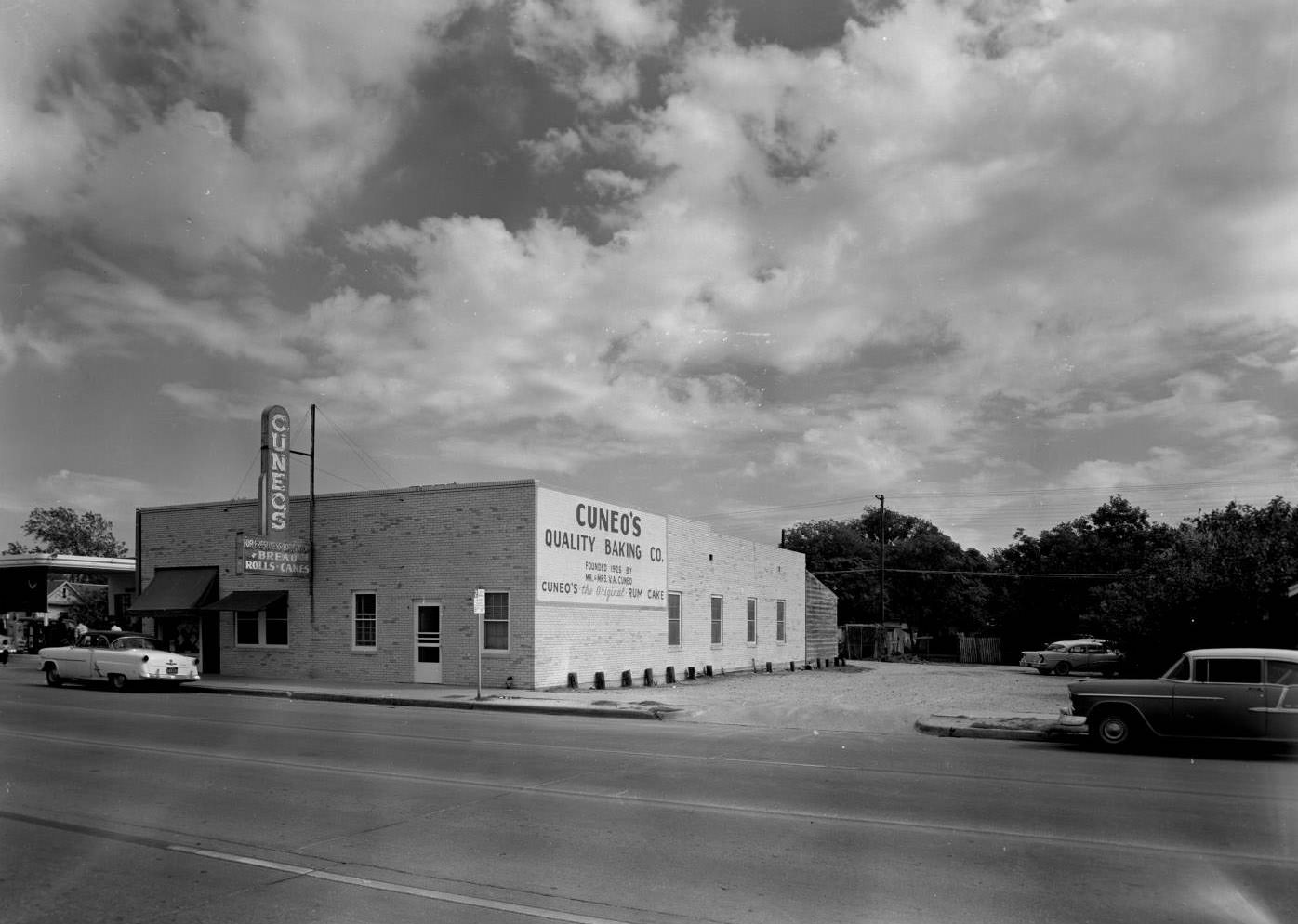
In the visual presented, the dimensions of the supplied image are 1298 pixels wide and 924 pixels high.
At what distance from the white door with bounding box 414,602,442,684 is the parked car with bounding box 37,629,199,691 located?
5.30 m

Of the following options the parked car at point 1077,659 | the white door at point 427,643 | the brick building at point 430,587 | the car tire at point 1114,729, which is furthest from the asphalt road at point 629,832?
the parked car at point 1077,659

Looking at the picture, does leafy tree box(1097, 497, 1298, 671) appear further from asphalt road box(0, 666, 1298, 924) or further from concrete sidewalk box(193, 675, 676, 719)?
concrete sidewalk box(193, 675, 676, 719)

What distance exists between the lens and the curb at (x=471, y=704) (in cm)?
2064

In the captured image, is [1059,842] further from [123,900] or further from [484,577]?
[484,577]

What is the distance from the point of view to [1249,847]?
825 centimetres

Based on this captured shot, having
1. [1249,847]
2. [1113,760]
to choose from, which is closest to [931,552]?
[1113,760]

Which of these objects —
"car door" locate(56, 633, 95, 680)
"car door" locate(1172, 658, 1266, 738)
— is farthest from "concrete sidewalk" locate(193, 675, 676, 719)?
"car door" locate(1172, 658, 1266, 738)

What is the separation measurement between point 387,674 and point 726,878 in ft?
68.6

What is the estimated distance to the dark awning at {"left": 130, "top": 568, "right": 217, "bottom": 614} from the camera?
29.8 metres

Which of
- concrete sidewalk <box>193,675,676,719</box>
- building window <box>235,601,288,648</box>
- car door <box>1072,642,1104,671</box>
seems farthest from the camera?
car door <box>1072,642,1104,671</box>

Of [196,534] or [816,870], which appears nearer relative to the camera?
[816,870]

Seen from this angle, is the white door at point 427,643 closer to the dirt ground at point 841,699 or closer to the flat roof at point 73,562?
the dirt ground at point 841,699

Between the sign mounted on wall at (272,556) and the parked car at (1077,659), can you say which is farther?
the parked car at (1077,659)

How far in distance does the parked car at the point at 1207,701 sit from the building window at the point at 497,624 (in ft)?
47.2
